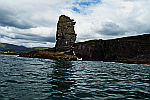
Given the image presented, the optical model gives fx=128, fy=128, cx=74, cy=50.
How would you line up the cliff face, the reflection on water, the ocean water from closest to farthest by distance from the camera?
the ocean water < the reflection on water < the cliff face

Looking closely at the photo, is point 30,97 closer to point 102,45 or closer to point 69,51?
point 69,51

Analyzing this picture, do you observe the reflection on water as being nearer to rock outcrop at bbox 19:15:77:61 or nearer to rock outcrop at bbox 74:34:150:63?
rock outcrop at bbox 19:15:77:61

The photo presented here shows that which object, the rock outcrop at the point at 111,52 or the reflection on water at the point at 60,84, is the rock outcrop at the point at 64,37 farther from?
the reflection on water at the point at 60,84

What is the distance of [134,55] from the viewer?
86.1m

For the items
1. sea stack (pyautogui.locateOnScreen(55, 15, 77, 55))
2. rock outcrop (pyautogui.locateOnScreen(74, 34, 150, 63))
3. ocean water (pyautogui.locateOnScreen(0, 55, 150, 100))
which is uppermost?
sea stack (pyautogui.locateOnScreen(55, 15, 77, 55))

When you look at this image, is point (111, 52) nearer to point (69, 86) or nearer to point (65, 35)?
point (65, 35)

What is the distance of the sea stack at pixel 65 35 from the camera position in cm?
7369

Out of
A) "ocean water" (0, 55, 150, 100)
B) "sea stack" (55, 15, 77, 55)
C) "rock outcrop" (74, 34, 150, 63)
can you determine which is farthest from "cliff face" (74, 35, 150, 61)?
"ocean water" (0, 55, 150, 100)

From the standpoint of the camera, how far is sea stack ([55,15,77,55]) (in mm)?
73688

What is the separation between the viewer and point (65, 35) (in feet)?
247

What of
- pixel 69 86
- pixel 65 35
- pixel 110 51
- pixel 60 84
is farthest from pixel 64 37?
pixel 69 86

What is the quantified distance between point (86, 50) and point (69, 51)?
56.3ft

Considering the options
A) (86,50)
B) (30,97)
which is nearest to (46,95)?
(30,97)

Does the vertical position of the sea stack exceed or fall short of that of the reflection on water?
it exceeds it
